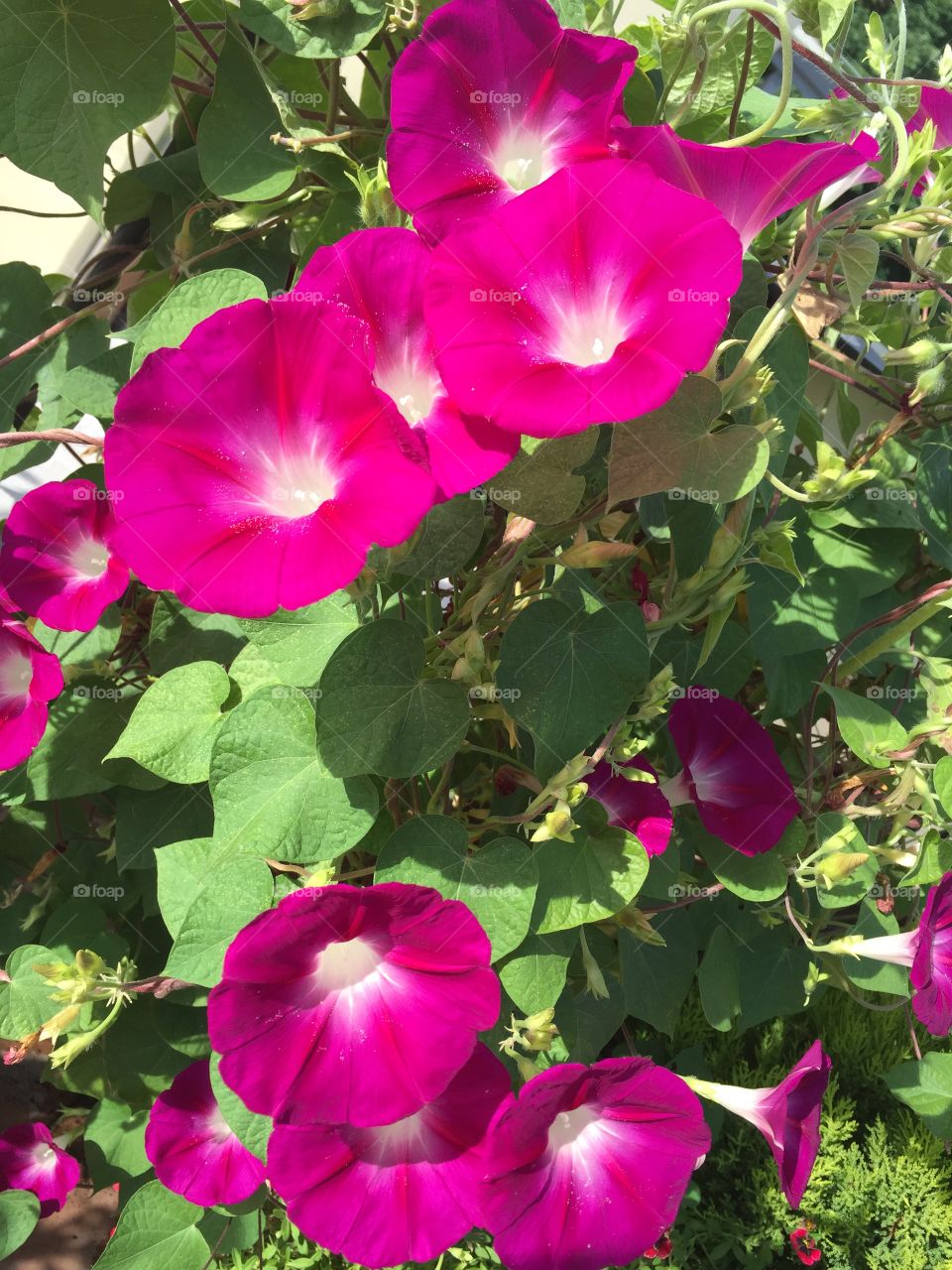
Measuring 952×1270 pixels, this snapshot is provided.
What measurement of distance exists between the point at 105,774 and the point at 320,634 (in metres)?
0.39

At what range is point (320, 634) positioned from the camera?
761mm

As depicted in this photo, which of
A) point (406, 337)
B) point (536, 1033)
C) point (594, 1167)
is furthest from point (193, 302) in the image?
point (594, 1167)

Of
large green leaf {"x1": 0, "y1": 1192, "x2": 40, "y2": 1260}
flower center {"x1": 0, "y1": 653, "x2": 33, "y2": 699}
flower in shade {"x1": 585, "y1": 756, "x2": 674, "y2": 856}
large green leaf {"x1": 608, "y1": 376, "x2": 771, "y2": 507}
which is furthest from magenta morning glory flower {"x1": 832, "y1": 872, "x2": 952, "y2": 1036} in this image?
large green leaf {"x1": 0, "y1": 1192, "x2": 40, "y2": 1260}

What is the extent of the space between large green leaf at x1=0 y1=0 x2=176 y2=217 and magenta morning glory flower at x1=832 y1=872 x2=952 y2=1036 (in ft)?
2.98

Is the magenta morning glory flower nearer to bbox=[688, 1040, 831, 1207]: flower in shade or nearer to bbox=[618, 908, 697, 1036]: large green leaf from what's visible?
bbox=[688, 1040, 831, 1207]: flower in shade

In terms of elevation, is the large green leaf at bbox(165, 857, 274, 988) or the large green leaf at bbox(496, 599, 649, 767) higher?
the large green leaf at bbox(496, 599, 649, 767)

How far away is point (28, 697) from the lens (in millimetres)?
879

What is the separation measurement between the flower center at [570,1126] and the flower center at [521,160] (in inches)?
26.9

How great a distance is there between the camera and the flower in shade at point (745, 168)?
0.56 m

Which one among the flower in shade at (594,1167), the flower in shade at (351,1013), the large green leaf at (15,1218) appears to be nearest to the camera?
the flower in shade at (351,1013)

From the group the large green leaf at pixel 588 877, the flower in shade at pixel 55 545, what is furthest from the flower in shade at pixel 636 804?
the flower in shade at pixel 55 545

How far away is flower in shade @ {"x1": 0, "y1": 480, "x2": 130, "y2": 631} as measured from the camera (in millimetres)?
948

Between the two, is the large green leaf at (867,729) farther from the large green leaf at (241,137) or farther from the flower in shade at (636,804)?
the large green leaf at (241,137)

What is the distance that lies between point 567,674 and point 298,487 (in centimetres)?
26
